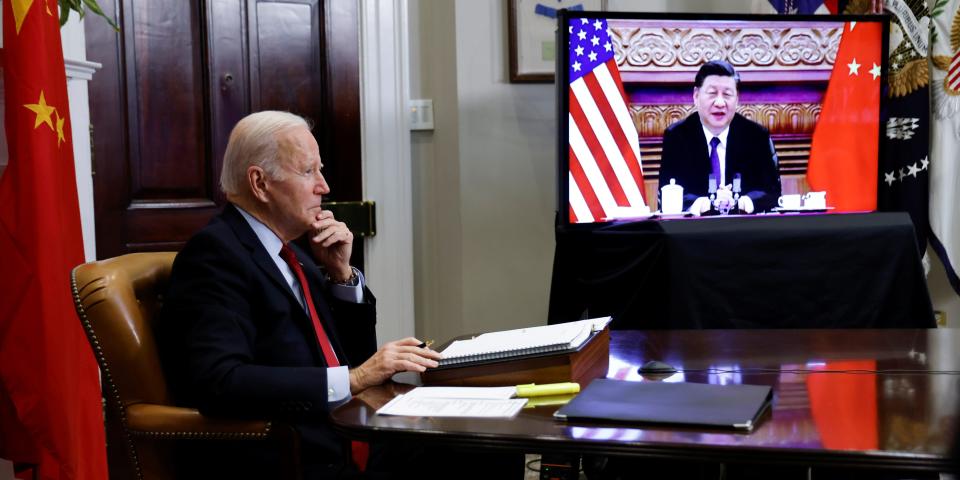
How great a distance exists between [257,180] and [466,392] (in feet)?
2.17

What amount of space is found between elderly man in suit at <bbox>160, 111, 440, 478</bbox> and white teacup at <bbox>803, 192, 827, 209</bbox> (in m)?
2.12

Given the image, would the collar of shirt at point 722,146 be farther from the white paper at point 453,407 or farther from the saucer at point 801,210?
the white paper at point 453,407

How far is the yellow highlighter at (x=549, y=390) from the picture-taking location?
149 cm

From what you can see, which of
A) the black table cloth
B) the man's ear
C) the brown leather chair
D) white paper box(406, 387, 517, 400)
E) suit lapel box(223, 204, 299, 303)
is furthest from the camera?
the black table cloth

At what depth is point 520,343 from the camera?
5.67 feet

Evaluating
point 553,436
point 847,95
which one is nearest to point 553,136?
point 847,95

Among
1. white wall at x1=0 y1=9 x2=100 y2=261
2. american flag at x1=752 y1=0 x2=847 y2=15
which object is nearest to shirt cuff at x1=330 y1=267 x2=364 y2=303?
white wall at x1=0 y1=9 x2=100 y2=261

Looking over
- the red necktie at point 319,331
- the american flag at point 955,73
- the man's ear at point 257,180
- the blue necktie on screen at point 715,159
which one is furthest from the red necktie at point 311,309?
the american flag at point 955,73

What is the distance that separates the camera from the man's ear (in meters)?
1.90

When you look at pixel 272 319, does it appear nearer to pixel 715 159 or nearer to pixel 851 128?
pixel 715 159

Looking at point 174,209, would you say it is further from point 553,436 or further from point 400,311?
point 553,436

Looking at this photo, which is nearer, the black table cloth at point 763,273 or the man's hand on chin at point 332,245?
the man's hand on chin at point 332,245

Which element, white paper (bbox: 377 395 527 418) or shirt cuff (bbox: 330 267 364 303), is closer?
white paper (bbox: 377 395 527 418)

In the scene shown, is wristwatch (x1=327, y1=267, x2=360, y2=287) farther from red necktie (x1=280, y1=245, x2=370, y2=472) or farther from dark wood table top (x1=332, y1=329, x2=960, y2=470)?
dark wood table top (x1=332, y1=329, x2=960, y2=470)
